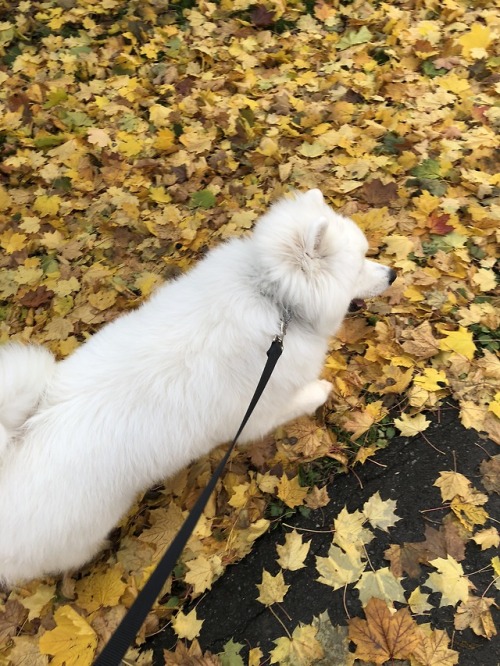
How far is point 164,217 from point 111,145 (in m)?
1.19

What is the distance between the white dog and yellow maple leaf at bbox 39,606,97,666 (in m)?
0.42

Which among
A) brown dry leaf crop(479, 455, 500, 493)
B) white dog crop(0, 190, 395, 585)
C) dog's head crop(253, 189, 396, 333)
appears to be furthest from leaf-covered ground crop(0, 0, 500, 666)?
dog's head crop(253, 189, 396, 333)

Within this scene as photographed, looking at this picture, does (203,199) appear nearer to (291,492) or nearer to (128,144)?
(128,144)

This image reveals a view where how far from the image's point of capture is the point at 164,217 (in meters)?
4.19

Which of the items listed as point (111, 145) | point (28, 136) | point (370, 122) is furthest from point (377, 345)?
point (28, 136)

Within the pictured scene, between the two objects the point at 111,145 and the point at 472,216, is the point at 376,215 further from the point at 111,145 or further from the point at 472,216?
the point at 111,145

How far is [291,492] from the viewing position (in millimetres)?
2920

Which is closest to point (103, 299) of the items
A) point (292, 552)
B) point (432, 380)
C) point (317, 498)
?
point (317, 498)

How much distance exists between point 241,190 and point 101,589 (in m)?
3.32

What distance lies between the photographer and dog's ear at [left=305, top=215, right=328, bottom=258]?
2.11m

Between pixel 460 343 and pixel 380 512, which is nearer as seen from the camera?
pixel 380 512

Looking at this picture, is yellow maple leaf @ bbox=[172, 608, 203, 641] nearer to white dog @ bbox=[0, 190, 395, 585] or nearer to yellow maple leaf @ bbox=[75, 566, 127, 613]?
yellow maple leaf @ bbox=[75, 566, 127, 613]

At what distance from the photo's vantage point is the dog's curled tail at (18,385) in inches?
80.9

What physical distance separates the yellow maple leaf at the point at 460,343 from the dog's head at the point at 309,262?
1.19 m
